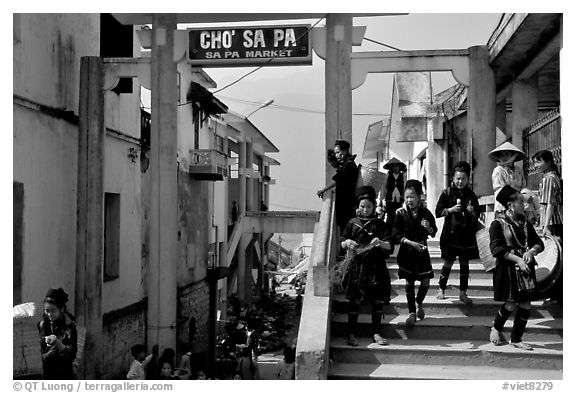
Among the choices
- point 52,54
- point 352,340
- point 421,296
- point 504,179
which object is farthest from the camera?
point 52,54

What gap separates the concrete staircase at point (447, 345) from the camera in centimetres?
660

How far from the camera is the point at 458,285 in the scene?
27.0ft

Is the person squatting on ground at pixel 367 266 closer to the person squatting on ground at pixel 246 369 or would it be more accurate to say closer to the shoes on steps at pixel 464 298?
the shoes on steps at pixel 464 298

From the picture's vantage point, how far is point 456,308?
7.67 m

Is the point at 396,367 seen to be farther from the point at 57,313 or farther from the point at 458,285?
the point at 57,313

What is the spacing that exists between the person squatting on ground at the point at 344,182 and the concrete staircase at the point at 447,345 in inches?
39.9

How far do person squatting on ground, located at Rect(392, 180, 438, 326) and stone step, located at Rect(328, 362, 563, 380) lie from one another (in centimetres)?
73

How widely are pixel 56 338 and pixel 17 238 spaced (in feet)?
9.10

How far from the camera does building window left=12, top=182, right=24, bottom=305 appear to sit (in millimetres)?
9227

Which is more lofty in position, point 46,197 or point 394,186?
point 394,186

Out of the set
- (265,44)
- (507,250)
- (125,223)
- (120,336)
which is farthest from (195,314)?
(507,250)

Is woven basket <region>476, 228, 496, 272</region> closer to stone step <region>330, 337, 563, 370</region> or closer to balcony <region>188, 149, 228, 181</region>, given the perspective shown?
stone step <region>330, 337, 563, 370</region>

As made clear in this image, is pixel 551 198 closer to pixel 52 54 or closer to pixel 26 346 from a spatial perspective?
pixel 26 346

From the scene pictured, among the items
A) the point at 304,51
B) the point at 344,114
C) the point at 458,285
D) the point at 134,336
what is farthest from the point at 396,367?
the point at 134,336
